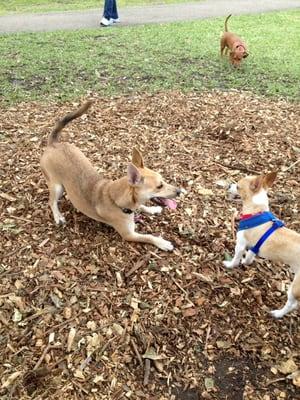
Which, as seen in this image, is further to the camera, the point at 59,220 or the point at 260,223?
the point at 59,220

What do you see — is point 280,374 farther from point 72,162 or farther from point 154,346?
point 72,162

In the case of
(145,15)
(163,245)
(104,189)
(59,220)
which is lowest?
(163,245)

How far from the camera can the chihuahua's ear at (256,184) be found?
4.04 metres

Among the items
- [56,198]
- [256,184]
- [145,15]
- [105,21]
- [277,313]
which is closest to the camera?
[277,313]

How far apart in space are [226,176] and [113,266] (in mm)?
2112

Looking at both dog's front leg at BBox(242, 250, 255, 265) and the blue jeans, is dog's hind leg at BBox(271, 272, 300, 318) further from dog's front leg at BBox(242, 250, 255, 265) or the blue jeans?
the blue jeans

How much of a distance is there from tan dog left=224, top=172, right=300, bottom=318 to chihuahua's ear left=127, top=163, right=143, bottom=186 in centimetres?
97

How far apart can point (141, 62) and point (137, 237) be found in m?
6.11

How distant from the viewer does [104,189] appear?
14.6 ft

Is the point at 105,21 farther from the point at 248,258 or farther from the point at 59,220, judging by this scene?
the point at 248,258

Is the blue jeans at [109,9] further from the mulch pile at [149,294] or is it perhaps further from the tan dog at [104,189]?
the tan dog at [104,189]

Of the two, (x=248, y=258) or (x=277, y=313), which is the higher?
(x=248, y=258)

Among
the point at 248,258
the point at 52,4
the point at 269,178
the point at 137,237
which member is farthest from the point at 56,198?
the point at 52,4

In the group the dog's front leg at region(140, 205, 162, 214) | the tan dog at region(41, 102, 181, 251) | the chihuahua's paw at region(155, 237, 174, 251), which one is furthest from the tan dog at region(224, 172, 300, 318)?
the dog's front leg at region(140, 205, 162, 214)
